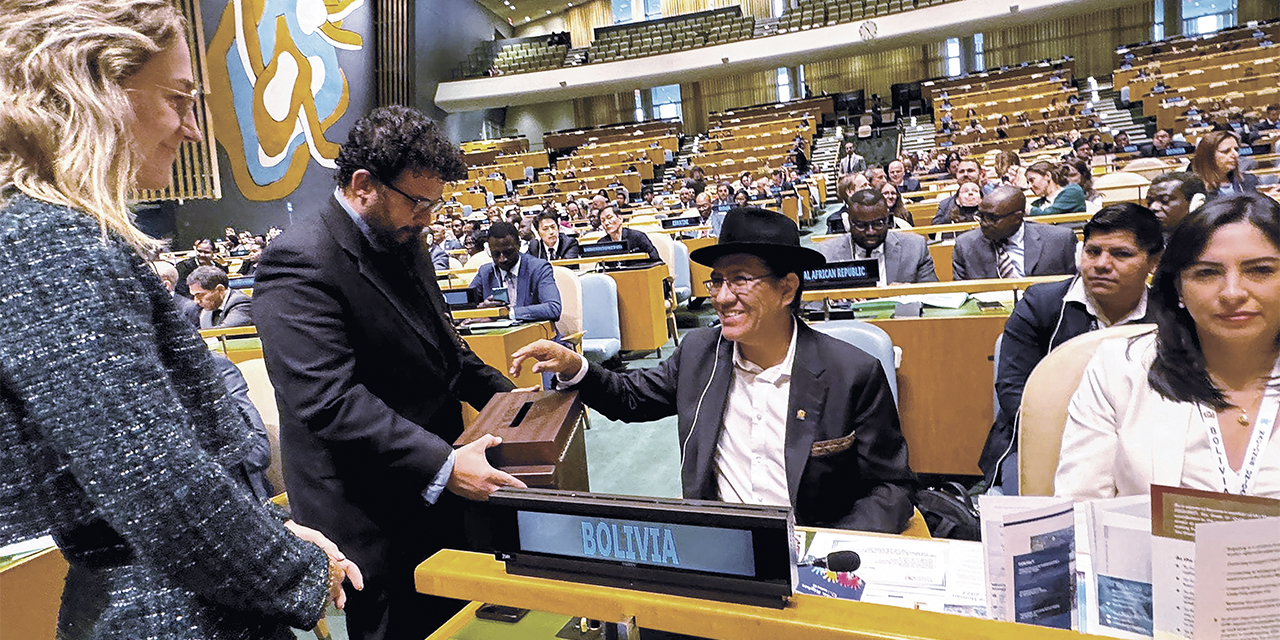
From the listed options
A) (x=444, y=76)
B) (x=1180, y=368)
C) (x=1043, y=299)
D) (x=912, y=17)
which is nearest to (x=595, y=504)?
(x=1180, y=368)

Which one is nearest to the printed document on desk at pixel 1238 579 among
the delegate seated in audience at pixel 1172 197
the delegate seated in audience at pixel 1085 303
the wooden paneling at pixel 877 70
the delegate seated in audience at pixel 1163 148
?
the delegate seated in audience at pixel 1085 303

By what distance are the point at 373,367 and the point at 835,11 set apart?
22458mm

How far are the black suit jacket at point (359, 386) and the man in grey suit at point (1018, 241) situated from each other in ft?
10.3

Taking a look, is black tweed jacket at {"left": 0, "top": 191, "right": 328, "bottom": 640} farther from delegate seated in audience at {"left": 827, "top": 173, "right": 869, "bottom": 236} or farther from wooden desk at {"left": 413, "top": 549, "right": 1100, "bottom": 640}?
delegate seated in audience at {"left": 827, "top": 173, "right": 869, "bottom": 236}

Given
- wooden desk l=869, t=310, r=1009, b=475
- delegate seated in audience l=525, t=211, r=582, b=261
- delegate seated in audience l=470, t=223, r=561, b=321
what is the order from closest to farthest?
wooden desk l=869, t=310, r=1009, b=475 → delegate seated in audience l=470, t=223, r=561, b=321 → delegate seated in audience l=525, t=211, r=582, b=261

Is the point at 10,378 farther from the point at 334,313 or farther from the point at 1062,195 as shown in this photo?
the point at 1062,195

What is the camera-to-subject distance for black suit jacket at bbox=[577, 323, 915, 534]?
1.76 m

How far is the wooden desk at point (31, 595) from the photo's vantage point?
180 centimetres

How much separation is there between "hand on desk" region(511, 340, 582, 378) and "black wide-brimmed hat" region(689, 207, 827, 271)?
0.38 m

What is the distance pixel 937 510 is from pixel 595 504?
1.27 metres

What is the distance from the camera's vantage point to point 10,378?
762 millimetres

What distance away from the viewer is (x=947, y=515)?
1875 mm

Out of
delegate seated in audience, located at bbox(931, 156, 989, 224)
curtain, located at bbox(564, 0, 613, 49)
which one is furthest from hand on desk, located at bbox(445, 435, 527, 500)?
curtain, located at bbox(564, 0, 613, 49)

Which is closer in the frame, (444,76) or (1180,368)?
(1180,368)
